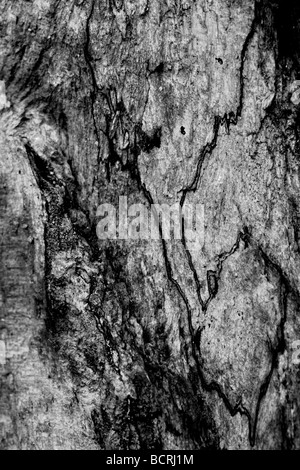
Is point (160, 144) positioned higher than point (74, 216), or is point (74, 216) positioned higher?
point (160, 144)

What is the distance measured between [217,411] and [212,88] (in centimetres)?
59

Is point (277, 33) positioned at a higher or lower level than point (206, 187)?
higher

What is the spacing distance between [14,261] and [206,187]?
1.20 ft

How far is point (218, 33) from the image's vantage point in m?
0.99

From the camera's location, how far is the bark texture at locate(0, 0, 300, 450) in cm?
96

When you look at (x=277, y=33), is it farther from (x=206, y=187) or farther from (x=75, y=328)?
(x=75, y=328)

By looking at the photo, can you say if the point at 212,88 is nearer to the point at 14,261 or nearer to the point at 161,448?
the point at 14,261

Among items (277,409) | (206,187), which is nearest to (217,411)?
(277,409)

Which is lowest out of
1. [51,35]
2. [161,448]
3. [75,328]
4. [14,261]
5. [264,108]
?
[161,448]

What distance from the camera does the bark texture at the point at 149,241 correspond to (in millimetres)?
962

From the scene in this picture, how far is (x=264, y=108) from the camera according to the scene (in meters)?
1.01

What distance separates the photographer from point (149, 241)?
1.00 m

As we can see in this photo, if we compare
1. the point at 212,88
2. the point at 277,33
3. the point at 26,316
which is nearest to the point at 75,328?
the point at 26,316

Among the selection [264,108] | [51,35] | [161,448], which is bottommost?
[161,448]
